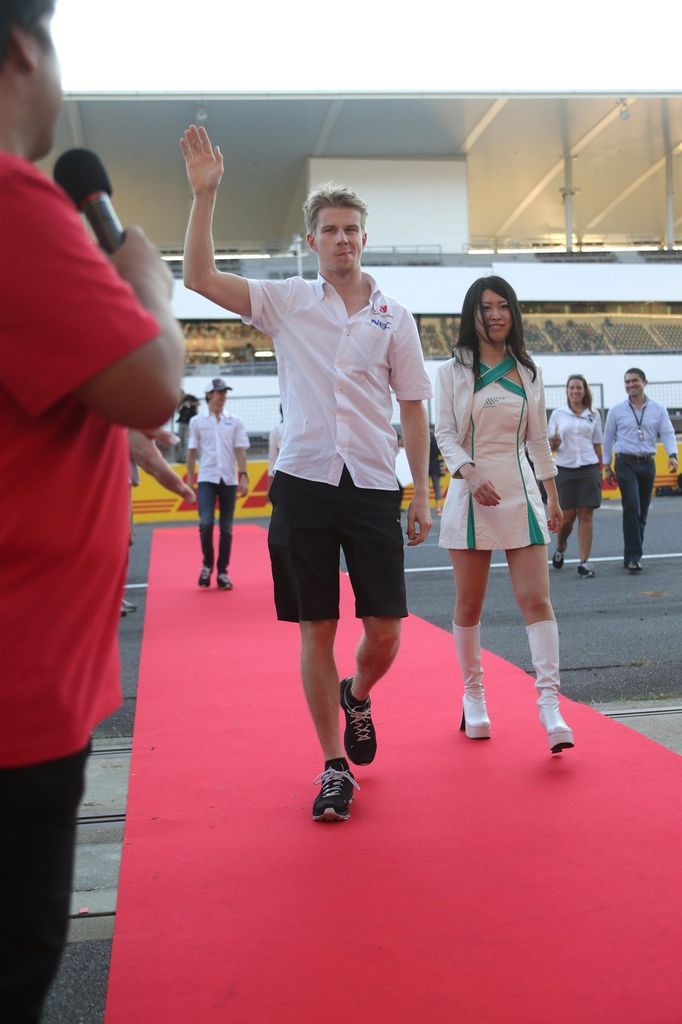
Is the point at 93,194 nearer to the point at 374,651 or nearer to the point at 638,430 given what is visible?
the point at 374,651

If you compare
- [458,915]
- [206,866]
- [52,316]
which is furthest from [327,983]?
[52,316]

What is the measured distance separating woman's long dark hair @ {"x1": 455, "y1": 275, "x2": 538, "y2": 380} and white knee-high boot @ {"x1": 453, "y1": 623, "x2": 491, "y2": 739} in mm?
1104

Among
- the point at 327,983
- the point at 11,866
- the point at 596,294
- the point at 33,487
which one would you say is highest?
the point at 596,294

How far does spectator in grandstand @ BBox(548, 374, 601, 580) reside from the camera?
10.6m

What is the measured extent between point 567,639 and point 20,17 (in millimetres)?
6301

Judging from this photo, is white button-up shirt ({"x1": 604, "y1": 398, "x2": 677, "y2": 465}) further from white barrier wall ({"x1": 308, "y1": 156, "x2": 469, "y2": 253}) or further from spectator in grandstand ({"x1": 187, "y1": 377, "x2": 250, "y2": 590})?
white barrier wall ({"x1": 308, "y1": 156, "x2": 469, "y2": 253})

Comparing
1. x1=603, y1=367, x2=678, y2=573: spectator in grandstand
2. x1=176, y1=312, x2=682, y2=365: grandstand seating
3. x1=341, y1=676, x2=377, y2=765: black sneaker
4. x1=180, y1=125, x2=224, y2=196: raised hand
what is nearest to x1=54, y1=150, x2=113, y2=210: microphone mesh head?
x1=180, y1=125, x2=224, y2=196: raised hand

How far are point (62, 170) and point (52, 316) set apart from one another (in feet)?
1.05

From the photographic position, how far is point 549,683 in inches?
163

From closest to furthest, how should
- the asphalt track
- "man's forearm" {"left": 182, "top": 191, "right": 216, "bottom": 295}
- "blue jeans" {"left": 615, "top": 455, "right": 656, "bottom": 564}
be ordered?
the asphalt track → "man's forearm" {"left": 182, "top": 191, "right": 216, "bottom": 295} → "blue jeans" {"left": 615, "top": 455, "right": 656, "bottom": 564}

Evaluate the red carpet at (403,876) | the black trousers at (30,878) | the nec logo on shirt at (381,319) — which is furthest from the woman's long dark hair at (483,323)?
the black trousers at (30,878)

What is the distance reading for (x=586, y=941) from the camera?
2531 millimetres

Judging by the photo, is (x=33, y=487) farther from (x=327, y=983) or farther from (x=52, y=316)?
(x=327, y=983)

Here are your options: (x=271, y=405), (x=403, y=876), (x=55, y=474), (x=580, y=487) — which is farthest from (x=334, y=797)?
(x=271, y=405)
